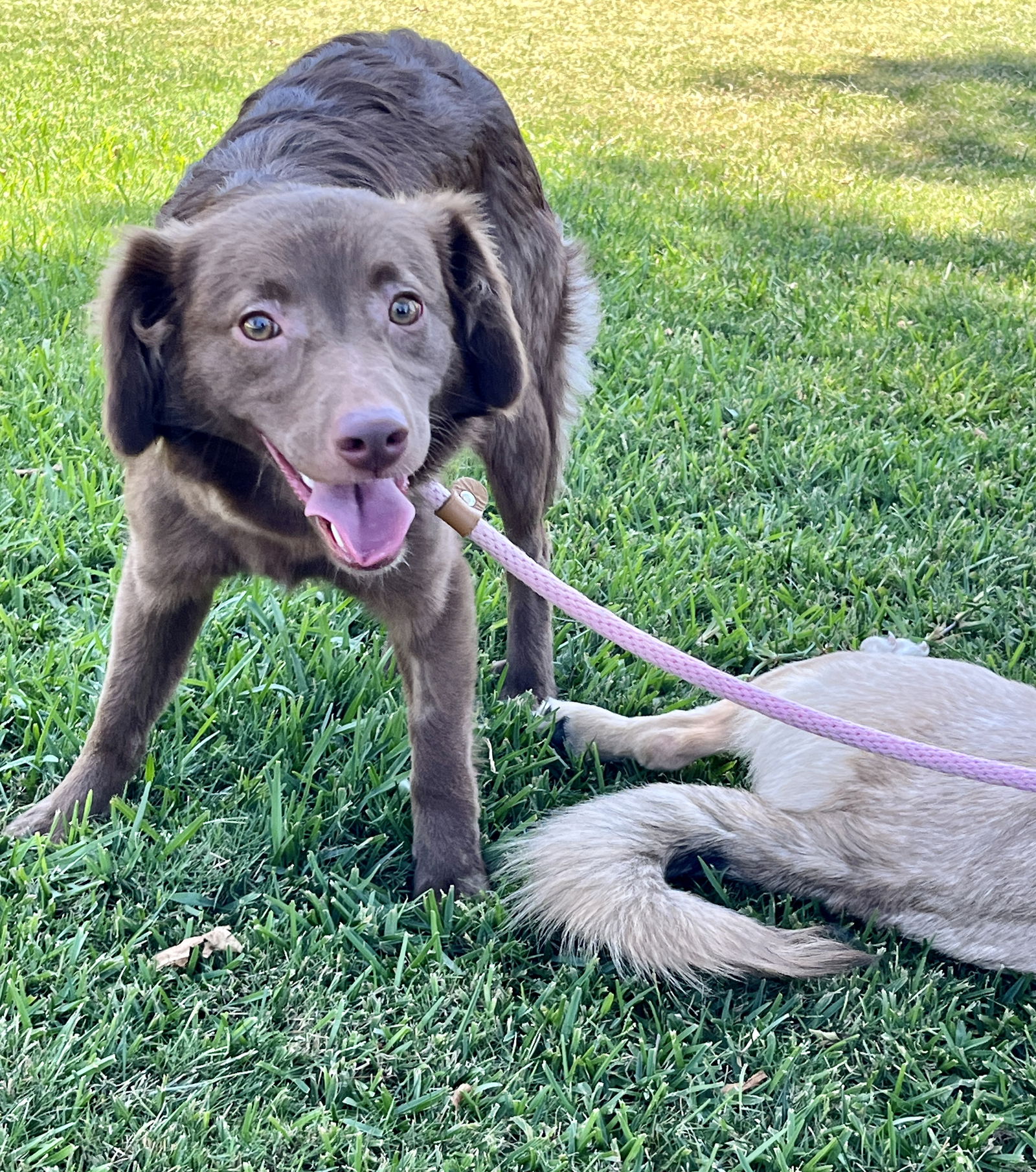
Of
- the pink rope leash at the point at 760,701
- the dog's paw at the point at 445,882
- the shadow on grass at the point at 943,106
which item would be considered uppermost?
the pink rope leash at the point at 760,701

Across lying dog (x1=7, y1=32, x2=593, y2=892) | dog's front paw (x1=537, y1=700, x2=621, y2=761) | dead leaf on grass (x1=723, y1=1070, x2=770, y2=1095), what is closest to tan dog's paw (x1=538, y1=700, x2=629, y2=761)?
dog's front paw (x1=537, y1=700, x2=621, y2=761)

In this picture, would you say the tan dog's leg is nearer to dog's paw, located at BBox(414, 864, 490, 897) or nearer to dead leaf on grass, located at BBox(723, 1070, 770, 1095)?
dog's paw, located at BBox(414, 864, 490, 897)

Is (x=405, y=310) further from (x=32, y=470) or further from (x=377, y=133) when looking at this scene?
(x=32, y=470)

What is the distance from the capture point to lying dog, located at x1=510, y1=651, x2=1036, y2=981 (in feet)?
7.42

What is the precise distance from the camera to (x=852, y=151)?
850 centimetres

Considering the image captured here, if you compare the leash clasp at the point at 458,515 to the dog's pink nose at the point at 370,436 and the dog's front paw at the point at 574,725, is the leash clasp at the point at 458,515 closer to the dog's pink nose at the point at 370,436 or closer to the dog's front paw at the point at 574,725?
the dog's pink nose at the point at 370,436

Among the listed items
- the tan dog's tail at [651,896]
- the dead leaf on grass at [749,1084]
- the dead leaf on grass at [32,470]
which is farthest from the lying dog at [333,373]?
the dead leaf on grass at [32,470]

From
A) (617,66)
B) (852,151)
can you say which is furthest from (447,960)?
(617,66)

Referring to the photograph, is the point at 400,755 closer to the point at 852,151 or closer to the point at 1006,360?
the point at 1006,360

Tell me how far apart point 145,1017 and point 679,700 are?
1.57 m

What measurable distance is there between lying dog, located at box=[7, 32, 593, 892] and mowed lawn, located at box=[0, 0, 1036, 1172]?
27 cm

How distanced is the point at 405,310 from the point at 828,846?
1382mm

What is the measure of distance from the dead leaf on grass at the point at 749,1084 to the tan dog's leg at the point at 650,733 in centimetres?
85

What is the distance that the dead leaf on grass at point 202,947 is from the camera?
7.24 feet
